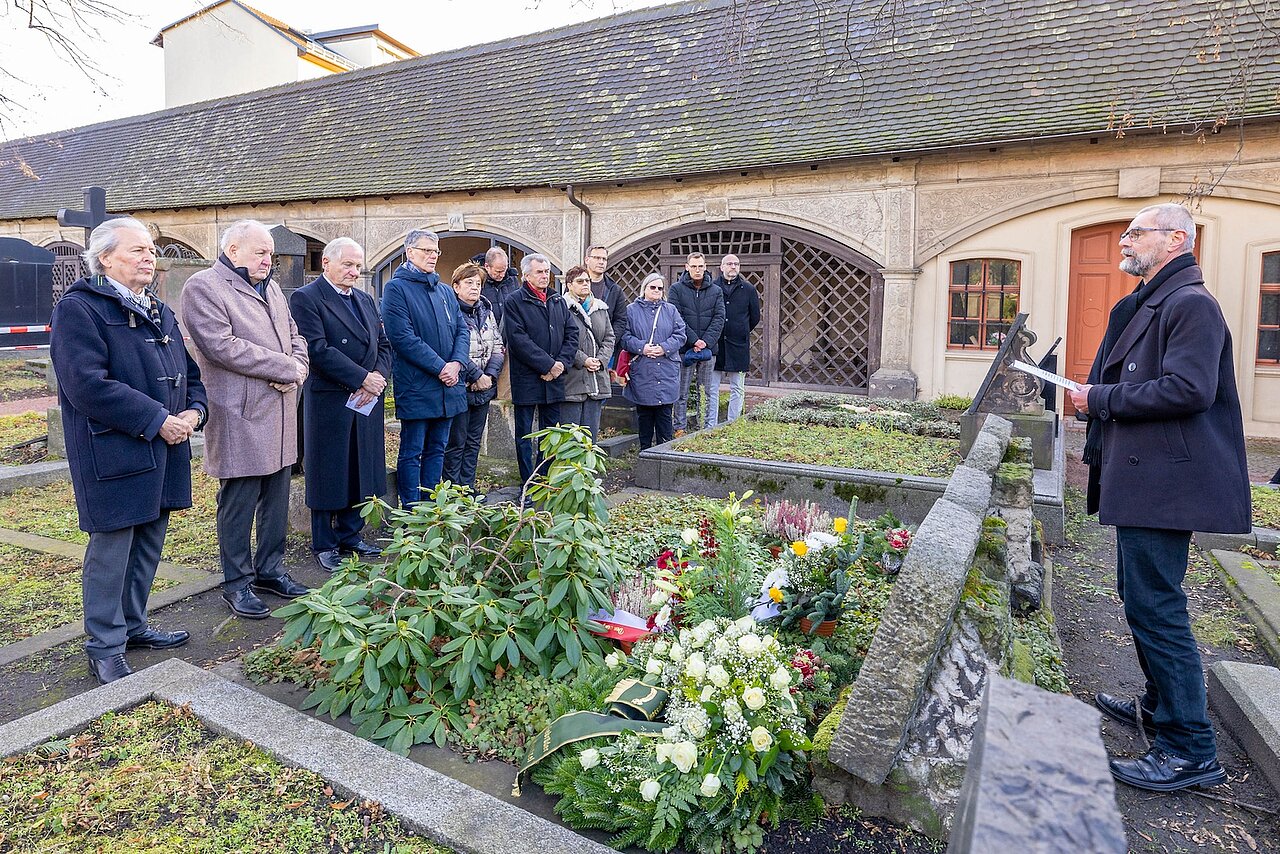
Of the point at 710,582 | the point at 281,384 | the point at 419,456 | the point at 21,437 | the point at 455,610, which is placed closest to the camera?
the point at 455,610

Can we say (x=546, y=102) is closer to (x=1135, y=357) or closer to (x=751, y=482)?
(x=751, y=482)

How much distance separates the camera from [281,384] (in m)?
4.45

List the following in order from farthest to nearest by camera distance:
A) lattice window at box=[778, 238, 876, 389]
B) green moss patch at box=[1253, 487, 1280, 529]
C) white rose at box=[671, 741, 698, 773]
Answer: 1. lattice window at box=[778, 238, 876, 389]
2. green moss patch at box=[1253, 487, 1280, 529]
3. white rose at box=[671, 741, 698, 773]

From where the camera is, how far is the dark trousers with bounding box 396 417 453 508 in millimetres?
5754

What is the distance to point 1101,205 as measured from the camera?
36.5 ft

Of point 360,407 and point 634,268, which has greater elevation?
point 634,268

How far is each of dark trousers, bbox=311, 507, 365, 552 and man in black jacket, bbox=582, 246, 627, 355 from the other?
122 inches

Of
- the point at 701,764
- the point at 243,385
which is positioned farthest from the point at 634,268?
the point at 701,764

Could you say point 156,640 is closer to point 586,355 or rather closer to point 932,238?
point 586,355

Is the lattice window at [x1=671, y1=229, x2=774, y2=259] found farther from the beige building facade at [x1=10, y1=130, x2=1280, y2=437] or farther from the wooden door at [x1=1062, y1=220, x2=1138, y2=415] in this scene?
the wooden door at [x1=1062, y1=220, x2=1138, y2=415]

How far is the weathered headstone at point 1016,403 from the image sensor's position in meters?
6.86

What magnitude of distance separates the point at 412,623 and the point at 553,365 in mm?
3694

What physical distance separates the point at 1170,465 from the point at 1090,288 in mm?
9840

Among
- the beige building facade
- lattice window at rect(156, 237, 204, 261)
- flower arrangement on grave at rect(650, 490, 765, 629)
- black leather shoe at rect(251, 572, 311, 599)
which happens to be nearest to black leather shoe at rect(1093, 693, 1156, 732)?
flower arrangement on grave at rect(650, 490, 765, 629)
